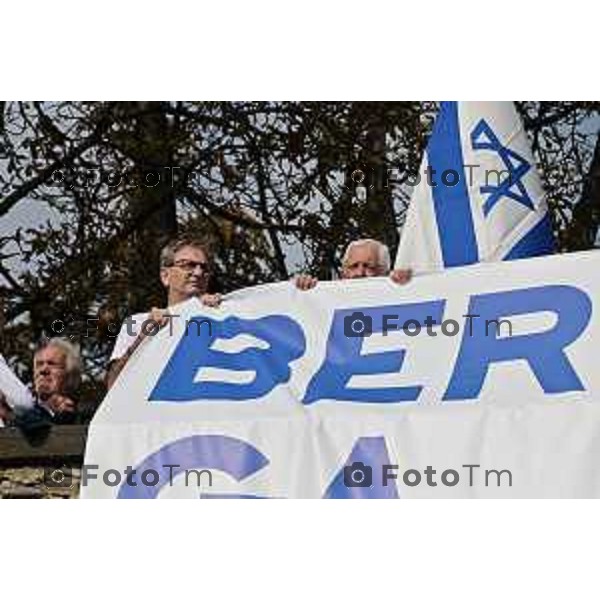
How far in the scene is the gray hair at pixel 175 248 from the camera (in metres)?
4.56

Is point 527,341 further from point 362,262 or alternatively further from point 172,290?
point 172,290

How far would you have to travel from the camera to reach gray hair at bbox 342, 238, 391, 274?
4.54m

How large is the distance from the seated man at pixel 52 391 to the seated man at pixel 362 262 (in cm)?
74

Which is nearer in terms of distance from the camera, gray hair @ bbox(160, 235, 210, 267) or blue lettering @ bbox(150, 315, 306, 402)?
blue lettering @ bbox(150, 315, 306, 402)

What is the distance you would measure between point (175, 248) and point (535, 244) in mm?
1088

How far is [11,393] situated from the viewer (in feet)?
15.0

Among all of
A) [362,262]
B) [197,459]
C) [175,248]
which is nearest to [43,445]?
[197,459]

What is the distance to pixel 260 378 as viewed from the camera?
14.5ft

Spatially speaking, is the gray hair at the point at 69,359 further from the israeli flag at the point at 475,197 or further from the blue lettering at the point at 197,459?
the israeli flag at the point at 475,197

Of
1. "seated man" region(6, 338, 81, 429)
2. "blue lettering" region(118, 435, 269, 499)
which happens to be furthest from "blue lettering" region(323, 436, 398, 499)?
"seated man" region(6, 338, 81, 429)

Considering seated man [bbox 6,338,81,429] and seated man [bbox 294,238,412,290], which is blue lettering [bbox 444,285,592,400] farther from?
seated man [bbox 6,338,81,429]

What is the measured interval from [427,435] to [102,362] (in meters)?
1.03

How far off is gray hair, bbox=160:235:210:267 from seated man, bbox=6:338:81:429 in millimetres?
390

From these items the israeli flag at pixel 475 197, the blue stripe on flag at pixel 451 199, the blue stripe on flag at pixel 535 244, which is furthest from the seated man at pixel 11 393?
the blue stripe on flag at pixel 535 244
